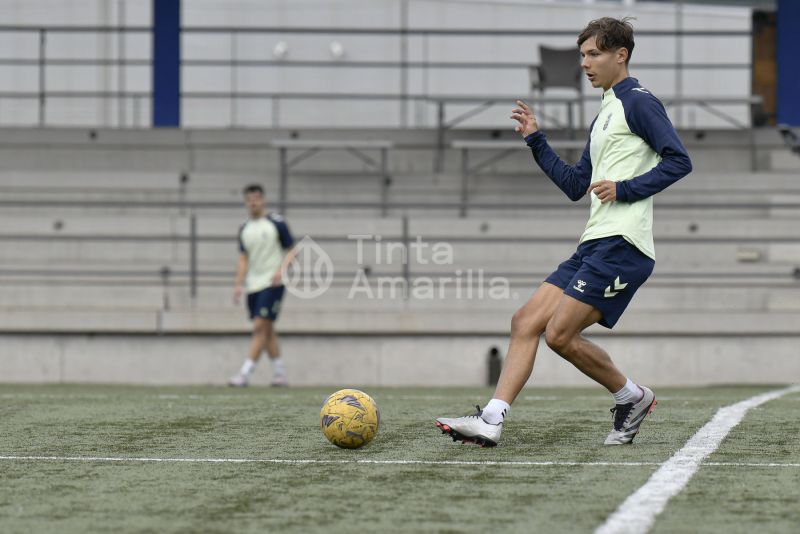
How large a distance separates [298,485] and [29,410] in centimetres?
426

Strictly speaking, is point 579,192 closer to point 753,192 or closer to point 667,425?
point 667,425

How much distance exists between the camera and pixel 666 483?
16.0 ft

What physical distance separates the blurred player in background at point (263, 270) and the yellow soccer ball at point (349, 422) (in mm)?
7431

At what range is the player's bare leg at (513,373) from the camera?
5973 mm

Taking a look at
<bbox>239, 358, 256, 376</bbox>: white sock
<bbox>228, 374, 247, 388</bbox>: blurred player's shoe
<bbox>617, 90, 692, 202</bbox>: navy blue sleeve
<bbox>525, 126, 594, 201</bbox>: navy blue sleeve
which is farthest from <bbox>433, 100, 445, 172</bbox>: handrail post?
<bbox>617, 90, 692, 202</bbox>: navy blue sleeve

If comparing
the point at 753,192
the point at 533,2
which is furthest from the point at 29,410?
the point at 533,2

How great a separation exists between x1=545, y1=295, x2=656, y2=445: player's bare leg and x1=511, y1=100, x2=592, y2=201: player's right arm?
0.66m

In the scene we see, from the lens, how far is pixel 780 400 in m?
9.92

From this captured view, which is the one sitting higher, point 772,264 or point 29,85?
point 29,85

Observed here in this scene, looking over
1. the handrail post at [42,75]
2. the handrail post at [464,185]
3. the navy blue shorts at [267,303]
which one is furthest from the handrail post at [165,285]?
the handrail post at [42,75]

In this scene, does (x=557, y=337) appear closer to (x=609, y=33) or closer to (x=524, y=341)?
(x=524, y=341)

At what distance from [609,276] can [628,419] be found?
72 cm

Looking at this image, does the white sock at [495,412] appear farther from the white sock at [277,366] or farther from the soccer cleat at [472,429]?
the white sock at [277,366]

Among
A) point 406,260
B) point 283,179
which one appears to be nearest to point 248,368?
point 406,260
